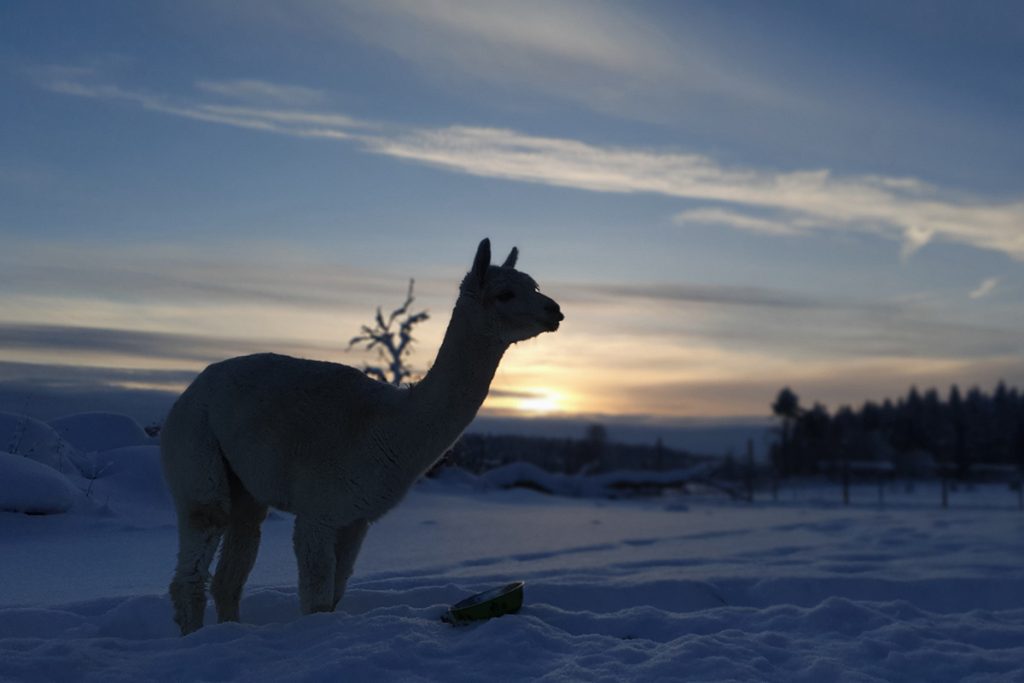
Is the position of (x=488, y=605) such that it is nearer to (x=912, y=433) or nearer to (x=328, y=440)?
(x=328, y=440)

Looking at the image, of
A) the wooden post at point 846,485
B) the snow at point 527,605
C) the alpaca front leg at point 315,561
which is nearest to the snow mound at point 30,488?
the snow at point 527,605

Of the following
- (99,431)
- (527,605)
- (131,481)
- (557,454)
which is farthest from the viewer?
(557,454)

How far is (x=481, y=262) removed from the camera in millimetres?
5004

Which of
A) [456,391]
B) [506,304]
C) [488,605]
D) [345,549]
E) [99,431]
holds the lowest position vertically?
[488,605]

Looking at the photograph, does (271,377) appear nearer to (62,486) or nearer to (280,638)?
(280,638)

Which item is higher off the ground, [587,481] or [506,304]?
[506,304]

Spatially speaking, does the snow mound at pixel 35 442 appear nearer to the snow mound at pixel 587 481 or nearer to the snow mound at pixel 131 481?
the snow mound at pixel 131 481

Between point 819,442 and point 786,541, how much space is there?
177ft

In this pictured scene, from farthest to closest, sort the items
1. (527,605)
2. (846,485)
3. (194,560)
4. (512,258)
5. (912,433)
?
(912,433) → (846,485) → (527,605) → (512,258) → (194,560)

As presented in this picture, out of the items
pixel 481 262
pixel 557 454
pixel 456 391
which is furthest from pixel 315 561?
pixel 557 454

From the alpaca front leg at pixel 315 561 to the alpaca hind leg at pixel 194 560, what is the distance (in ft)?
2.06

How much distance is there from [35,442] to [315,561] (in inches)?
280

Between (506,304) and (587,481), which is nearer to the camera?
(506,304)

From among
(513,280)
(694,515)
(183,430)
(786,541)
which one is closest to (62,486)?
(183,430)
